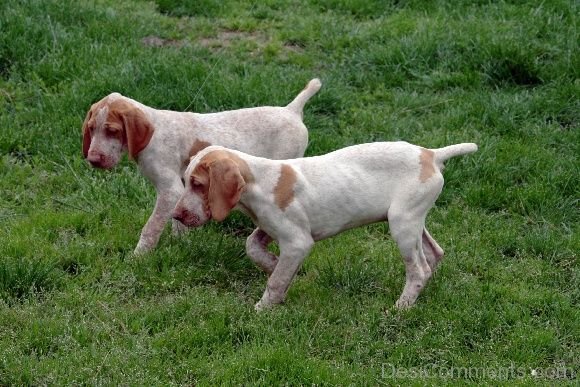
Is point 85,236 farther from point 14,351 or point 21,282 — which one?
point 14,351

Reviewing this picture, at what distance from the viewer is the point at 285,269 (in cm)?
618

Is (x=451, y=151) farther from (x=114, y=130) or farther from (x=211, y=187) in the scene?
(x=114, y=130)

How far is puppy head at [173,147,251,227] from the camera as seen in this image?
594 cm

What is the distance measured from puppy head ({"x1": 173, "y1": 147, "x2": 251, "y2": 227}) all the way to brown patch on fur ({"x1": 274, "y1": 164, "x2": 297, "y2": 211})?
204 mm

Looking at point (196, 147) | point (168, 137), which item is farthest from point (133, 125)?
point (196, 147)

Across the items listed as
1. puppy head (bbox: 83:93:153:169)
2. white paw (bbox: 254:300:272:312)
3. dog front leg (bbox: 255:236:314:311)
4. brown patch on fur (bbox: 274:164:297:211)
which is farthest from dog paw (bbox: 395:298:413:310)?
puppy head (bbox: 83:93:153:169)

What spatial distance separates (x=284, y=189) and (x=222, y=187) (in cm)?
44

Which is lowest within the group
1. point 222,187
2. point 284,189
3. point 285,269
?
point 285,269

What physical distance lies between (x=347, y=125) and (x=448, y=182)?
136 centimetres

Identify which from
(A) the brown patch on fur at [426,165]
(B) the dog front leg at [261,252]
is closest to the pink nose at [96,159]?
(B) the dog front leg at [261,252]

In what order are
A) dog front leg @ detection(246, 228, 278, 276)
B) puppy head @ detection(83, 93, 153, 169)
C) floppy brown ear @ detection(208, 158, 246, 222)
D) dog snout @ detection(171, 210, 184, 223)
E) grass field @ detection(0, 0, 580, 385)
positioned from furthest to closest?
puppy head @ detection(83, 93, 153, 169) < dog front leg @ detection(246, 228, 278, 276) < dog snout @ detection(171, 210, 184, 223) < floppy brown ear @ detection(208, 158, 246, 222) < grass field @ detection(0, 0, 580, 385)

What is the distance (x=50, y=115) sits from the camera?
8.73 metres

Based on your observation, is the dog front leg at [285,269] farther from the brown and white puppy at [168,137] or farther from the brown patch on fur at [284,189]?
the brown and white puppy at [168,137]

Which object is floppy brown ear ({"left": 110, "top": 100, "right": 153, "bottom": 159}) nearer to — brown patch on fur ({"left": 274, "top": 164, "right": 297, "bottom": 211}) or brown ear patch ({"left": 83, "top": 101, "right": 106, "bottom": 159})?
brown ear patch ({"left": 83, "top": 101, "right": 106, "bottom": 159})
